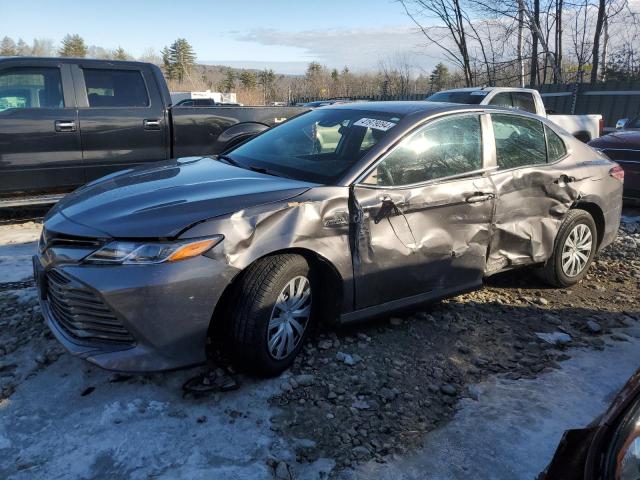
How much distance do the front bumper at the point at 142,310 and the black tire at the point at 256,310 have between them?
15cm

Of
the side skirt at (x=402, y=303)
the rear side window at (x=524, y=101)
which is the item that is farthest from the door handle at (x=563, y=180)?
the rear side window at (x=524, y=101)

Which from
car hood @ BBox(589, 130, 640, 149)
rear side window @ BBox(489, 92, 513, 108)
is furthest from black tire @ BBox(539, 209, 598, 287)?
rear side window @ BBox(489, 92, 513, 108)

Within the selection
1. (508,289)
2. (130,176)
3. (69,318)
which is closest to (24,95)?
(130,176)

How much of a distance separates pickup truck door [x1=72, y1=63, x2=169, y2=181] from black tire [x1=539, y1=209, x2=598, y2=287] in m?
4.67

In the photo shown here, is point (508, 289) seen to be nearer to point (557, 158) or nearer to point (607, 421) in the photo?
point (557, 158)

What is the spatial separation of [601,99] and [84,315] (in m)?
18.1

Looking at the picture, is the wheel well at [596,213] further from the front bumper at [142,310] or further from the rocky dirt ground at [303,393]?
the front bumper at [142,310]

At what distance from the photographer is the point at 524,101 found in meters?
10.1

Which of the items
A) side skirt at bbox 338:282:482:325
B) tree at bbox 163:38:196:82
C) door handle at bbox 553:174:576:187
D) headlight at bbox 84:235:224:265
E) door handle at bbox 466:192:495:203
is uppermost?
tree at bbox 163:38:196:82

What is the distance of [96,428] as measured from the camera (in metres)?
2.68

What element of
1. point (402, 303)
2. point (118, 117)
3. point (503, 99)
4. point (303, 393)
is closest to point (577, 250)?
point (402, 303)

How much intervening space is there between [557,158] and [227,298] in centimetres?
316

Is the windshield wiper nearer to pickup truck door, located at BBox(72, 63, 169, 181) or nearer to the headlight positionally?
the headlight

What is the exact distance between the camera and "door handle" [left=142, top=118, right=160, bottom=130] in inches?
260
